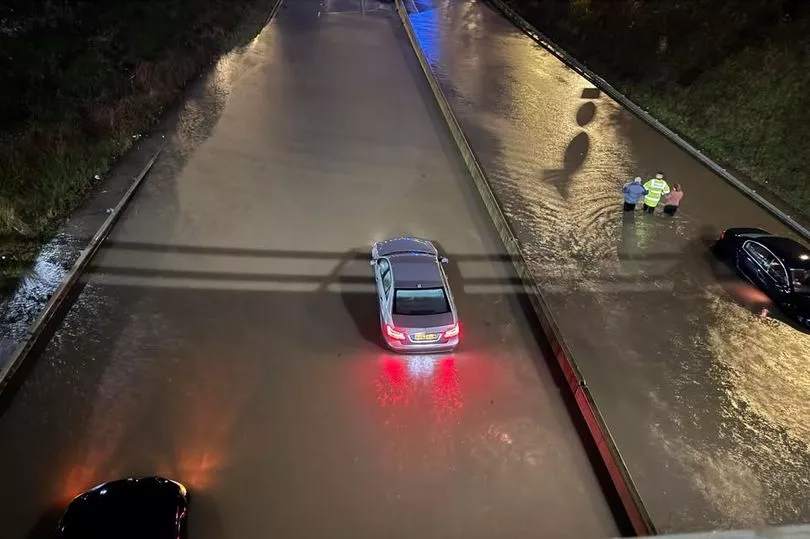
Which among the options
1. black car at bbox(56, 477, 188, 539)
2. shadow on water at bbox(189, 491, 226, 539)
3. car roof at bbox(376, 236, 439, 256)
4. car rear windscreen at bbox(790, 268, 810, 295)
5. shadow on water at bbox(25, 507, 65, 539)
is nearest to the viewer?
black car at bbox(56, 477, 188, 539)

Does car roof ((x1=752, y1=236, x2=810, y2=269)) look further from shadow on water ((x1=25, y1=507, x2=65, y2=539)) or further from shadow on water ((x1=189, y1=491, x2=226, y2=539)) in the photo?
shadow on water ((x1=25, y1=507, x2=65, y2=539))

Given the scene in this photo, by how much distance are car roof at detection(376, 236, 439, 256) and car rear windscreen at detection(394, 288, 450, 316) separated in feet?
4.56

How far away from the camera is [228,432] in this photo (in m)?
8.53

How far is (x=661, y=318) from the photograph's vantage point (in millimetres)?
11023

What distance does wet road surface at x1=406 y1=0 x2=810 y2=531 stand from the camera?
27.2 feet

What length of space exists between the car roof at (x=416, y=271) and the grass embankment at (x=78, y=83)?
7124mm

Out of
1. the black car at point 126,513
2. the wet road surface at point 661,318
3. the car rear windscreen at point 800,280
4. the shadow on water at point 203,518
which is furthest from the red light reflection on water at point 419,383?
the car rear windscreen at point 800,280

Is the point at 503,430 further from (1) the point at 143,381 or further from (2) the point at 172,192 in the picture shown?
(2) the point at 172,192

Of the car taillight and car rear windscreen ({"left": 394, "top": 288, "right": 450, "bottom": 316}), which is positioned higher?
car rear windscreen ({"left": 394, "top": 288, "right": 450, "bottom": 316})

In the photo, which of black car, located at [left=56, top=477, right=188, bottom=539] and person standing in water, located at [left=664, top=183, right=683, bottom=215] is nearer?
black car, located at [left=56, top=477, right=188, bottom=539]

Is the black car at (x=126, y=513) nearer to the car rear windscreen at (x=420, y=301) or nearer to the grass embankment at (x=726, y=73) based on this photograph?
the car rear windscreen at (x=420, y=301)

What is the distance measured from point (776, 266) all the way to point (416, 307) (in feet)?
22.8

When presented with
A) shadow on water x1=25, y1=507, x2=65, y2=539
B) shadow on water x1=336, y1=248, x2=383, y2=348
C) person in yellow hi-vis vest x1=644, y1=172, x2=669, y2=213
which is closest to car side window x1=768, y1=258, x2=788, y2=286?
person in yellow hi-vis vest x1=644, y1=172, x2=669, y2=213

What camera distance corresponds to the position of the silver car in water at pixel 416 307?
964cm
